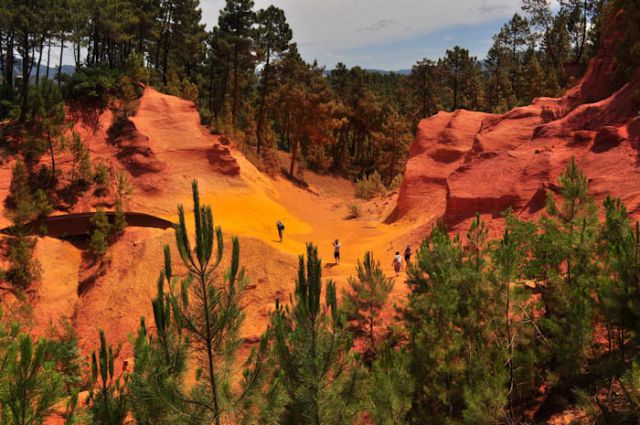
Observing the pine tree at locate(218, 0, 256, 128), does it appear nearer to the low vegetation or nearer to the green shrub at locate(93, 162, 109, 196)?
the green shrub at locate(93, 162, 109, 196)

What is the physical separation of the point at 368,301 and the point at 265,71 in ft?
116

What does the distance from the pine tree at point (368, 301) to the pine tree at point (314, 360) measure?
576 centimetres

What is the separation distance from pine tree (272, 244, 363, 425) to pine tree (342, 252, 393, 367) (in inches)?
227

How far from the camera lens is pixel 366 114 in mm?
55469

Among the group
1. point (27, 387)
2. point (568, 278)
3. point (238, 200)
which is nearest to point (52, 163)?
point (238, 200)

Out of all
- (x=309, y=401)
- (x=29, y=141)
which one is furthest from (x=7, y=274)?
(x=309, y=401)

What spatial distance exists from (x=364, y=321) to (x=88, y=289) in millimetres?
14109

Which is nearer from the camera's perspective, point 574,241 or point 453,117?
point 574,241

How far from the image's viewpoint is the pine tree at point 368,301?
1441 cm

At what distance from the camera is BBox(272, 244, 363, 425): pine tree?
283 inches

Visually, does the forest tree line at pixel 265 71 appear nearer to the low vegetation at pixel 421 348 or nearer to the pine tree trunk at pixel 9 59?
the pine tree trunk at pixel 9 59

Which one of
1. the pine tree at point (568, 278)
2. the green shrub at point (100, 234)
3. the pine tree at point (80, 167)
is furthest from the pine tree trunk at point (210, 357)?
the pine tree at point (80, 167)

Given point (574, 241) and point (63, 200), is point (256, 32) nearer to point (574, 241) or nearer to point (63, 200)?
point (63, 200)

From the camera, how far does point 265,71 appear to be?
45.1 metres
